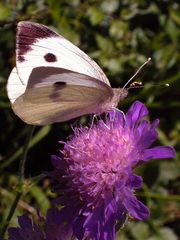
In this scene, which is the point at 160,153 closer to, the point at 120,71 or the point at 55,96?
the point at 55,96

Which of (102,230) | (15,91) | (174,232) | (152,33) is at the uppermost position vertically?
(15,91)

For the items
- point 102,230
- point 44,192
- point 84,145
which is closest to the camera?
point 102,230

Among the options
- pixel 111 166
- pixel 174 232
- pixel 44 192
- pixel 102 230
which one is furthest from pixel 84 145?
pixel 174 232

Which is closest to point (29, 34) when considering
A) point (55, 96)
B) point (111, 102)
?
point (55, 96)

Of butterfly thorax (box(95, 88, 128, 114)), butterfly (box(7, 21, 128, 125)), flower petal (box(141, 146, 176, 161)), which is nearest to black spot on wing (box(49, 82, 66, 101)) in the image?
butterfly (box(7, 21, 128, 125))

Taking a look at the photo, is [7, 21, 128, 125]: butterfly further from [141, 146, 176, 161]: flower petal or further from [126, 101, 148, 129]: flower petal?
[141, 146, 176, 161]: flower petal

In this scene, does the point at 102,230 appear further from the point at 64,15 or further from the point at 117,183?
the point at 64,15

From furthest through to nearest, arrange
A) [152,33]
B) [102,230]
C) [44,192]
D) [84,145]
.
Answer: [152,33]
[44,192]
[84,145]
[102,230]
